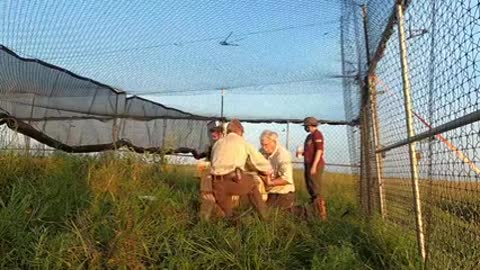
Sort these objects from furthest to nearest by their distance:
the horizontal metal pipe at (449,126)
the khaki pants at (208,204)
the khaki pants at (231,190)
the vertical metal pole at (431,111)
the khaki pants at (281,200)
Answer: the khaki pants at (281,200) → the khaki pants at (231,190) → the khaki pants at (208,204) → the vertical metal pole at (431,111) → the horizontal metal pipe at (449,126)

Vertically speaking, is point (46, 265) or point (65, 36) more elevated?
point (65, 36)

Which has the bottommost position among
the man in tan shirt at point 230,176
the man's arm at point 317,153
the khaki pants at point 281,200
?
the khaki pants at point 281,200

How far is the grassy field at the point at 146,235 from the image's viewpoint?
384 cm

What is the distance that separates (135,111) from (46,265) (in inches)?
255

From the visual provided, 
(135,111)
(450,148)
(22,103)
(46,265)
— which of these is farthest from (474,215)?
(135,111)

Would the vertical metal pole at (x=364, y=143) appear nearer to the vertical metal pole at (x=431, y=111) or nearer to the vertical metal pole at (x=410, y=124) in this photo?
the vertical metal pole at (x=410, y=124)

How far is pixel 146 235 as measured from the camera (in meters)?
4.27

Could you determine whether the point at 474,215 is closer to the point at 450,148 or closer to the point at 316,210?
the point at 450,148

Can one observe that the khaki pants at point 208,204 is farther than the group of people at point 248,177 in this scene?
No

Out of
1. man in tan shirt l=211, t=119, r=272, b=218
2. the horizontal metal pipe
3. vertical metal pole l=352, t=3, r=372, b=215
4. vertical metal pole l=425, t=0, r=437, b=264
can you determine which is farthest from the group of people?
vertical metal pole l=425, t=0, r=437, b=264

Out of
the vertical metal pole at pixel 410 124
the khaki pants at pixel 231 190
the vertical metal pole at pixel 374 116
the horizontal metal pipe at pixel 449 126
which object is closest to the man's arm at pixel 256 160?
the khaki pants at pixel 231 190

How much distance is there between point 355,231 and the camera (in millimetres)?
4695

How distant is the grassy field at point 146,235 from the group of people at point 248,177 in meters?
0.28

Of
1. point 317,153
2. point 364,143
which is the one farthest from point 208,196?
point 317,153
